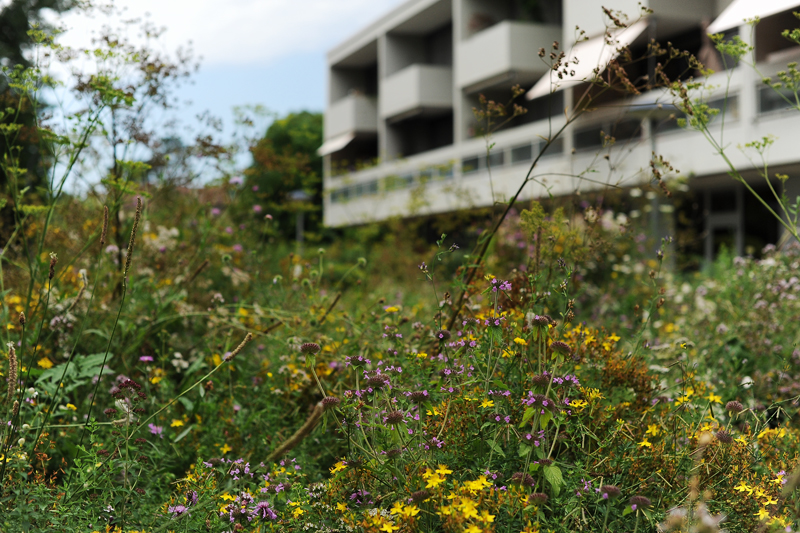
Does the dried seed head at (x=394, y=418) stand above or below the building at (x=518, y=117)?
below

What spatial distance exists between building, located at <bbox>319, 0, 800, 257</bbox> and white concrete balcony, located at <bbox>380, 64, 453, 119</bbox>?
4cm

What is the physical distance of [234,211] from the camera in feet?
21.2

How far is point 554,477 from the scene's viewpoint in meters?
1.96

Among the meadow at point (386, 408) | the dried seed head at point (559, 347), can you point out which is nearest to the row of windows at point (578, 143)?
the meadow at point (386, 408)

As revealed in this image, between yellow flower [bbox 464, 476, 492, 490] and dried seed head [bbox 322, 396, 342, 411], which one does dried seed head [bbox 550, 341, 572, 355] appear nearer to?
yellow flower [bbox 464, 476, 492, 490]

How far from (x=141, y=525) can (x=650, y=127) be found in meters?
14.3

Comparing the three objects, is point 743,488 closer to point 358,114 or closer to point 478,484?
point 478,484

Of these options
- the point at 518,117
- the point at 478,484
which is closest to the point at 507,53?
the point at 518,117

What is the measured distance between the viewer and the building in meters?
12.7

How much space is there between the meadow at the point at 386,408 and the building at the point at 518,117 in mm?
4071

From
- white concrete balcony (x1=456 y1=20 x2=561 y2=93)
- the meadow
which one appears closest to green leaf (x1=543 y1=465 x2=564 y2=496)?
the meadow

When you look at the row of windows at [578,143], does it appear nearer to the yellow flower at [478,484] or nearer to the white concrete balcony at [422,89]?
the white concrete balcony at [422,89]

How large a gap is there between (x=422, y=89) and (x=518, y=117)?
130 inches

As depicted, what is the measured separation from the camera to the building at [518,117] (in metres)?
12.7
